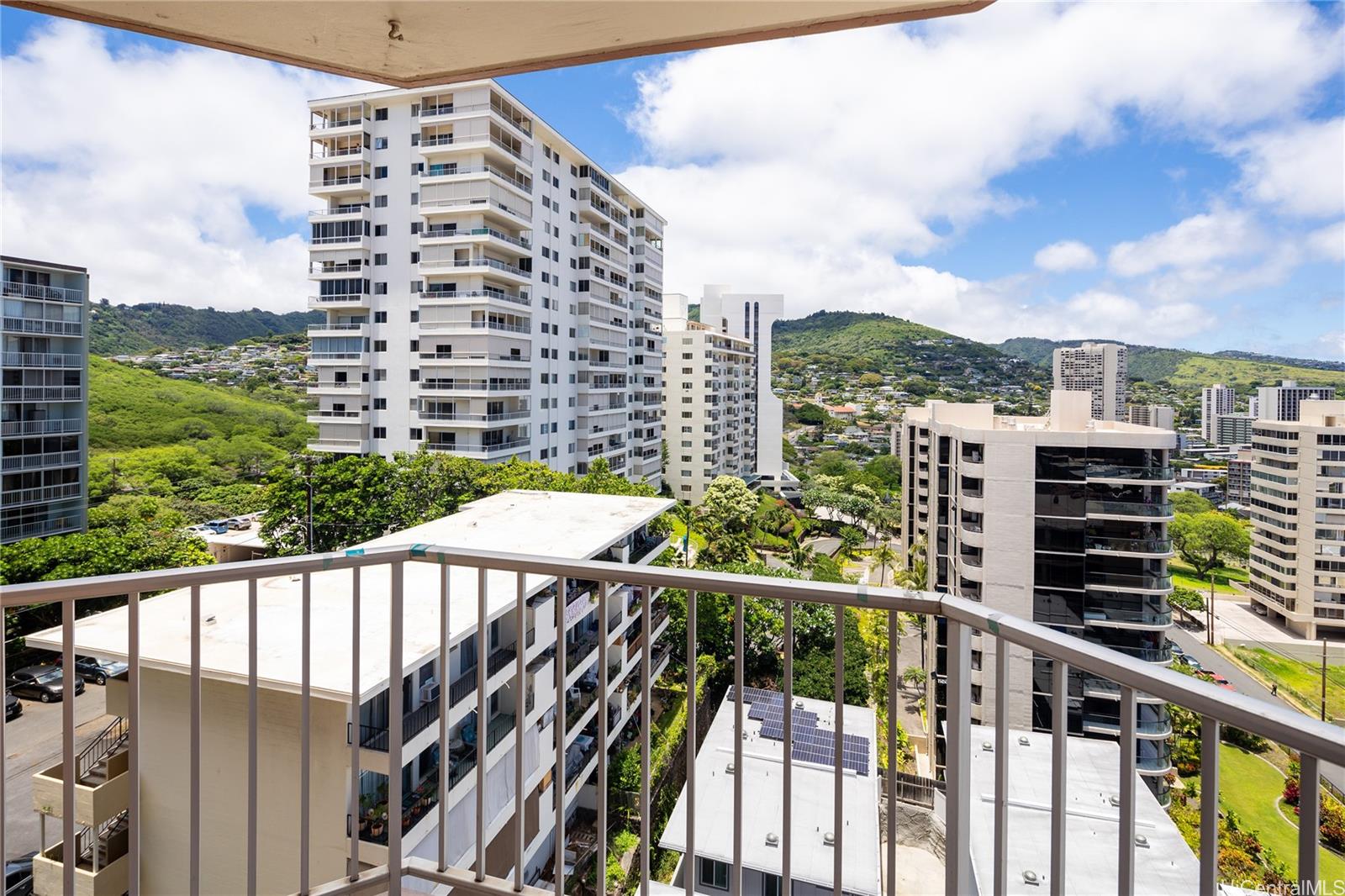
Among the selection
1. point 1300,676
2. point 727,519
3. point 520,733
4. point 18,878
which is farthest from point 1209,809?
point 727,519

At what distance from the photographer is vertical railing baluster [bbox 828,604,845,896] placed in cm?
114

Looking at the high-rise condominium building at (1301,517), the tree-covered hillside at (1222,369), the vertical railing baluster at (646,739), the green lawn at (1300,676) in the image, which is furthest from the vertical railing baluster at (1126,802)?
the tree-covered hillside at (1222,369)

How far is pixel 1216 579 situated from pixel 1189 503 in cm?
378

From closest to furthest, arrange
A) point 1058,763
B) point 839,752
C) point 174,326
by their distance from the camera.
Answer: point 1058,763 < point 839,752 < point 174,326

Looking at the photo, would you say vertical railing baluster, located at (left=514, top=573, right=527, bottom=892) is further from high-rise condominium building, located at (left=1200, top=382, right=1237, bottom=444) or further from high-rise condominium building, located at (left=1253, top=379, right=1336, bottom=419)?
high-rise condominium building, located at (left=1200, top=382, right=1237, bottom=444)

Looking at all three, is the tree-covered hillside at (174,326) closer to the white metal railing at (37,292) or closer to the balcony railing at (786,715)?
the white metal railing at (37,292)

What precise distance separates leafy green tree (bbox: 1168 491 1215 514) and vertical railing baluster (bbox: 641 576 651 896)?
103 feet

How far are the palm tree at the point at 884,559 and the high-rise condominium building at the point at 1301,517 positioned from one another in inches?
482

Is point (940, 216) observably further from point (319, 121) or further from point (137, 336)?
point (137, 336)

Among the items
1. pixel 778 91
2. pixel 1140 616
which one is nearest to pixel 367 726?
pixel 1140 616

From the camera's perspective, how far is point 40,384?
39.6 feet

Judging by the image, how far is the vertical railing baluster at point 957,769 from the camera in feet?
3.44

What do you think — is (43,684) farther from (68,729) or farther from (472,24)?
(472,24)

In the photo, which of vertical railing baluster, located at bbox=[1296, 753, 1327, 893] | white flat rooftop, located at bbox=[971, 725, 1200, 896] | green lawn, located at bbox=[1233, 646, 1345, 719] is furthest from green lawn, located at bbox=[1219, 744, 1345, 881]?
green lawn, located at bbox=[1233, 646, 1345, 719]
